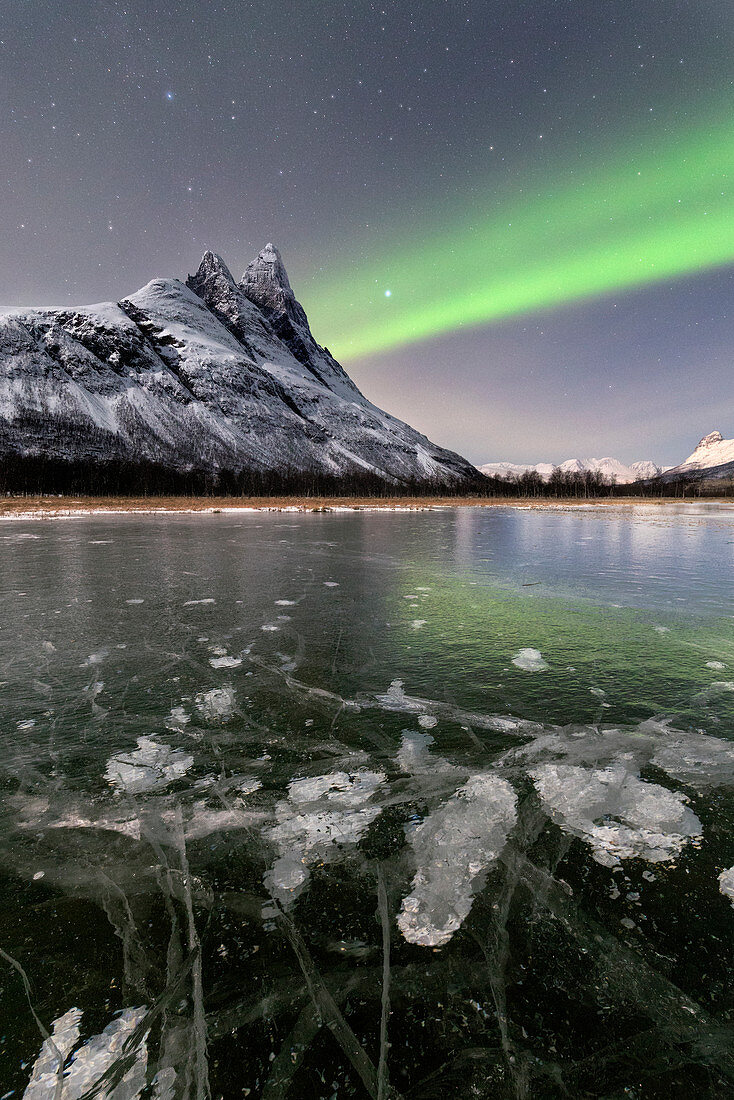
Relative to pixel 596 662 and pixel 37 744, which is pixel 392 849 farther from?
pixel 596 662

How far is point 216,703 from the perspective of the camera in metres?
5.92

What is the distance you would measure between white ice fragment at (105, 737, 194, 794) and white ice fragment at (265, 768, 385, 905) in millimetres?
1090

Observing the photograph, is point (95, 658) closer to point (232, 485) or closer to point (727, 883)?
point (727, 883)

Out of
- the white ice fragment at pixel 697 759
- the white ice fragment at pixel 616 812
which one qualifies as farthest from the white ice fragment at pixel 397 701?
the white ice fragment at pixel 697 759

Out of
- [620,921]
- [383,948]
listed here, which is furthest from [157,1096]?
[620,921]

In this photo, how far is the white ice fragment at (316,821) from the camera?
3230 mm

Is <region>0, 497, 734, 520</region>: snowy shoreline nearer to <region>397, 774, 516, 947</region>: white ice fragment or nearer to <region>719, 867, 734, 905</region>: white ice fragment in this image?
<region>397, 774, 516, 947</region>: white ice fragment

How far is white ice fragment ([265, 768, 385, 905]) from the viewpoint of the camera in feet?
10.6

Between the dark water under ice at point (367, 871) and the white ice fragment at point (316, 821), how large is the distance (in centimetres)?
2

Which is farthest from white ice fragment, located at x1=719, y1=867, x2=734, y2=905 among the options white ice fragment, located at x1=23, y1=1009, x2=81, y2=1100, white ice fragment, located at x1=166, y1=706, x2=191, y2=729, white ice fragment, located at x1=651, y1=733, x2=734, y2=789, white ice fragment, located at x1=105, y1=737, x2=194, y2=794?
white ice fragment, located at x1=166, y1=706, x2=191, y2=729

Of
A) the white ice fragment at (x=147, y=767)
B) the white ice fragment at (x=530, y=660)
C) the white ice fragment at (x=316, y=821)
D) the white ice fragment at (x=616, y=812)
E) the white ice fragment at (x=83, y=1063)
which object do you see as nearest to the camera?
the white ice fragment at (x=83, y=1063)

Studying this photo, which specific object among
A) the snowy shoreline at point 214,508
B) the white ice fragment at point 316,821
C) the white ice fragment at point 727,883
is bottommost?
the white ice fragment at point 316,821

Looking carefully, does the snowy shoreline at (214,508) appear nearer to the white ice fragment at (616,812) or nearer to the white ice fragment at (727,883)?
the white ice fragment at (616,812)

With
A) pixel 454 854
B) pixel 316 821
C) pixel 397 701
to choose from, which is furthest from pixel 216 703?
pixel 454 854
